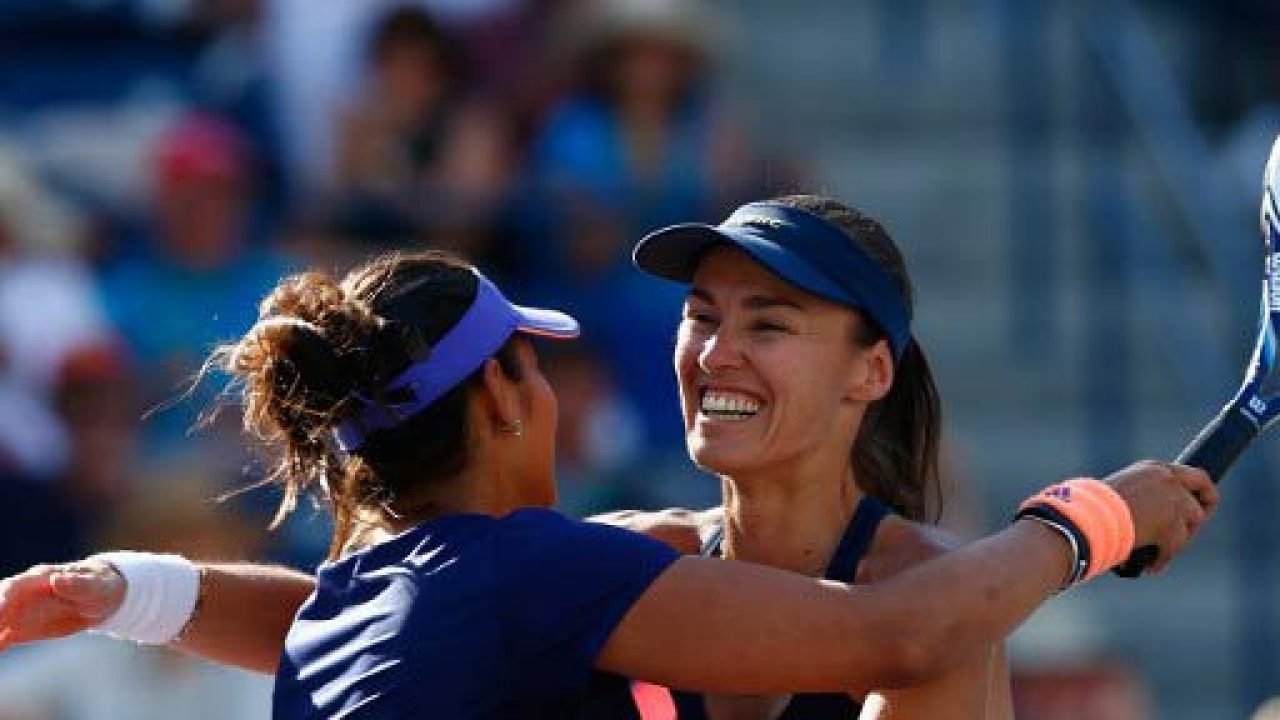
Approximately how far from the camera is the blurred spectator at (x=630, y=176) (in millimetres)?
7535

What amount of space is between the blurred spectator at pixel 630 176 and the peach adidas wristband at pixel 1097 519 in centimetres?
380

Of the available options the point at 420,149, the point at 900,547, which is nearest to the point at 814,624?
the point at 900,547

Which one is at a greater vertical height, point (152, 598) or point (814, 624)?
point (814, 624)

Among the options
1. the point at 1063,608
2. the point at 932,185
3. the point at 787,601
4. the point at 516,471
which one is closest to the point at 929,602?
the point at 787,601

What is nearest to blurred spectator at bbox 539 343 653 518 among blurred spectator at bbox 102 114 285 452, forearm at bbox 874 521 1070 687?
blurred spectator at bbox 102 114 285 452

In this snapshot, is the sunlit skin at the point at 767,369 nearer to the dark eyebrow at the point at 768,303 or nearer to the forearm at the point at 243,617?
the dark eyebrow at the point at 768,303

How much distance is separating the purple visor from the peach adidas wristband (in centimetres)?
75

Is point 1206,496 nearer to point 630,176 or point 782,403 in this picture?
point 782,403

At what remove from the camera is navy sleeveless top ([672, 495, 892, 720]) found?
3.79 metres

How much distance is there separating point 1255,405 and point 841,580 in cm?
64

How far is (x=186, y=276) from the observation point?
7.48 metres

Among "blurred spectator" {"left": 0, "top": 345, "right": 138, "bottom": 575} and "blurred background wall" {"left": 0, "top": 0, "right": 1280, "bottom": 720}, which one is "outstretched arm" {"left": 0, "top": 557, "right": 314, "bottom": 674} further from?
"blurred spectator" {"left": 0, "top": 345, "right": 138, "bottom": 575}

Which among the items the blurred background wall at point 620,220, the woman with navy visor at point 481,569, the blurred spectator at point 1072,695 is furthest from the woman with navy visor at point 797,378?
the blurred spectator at point 1072,695

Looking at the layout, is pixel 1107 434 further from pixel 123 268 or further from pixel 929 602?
pixel 929 602
